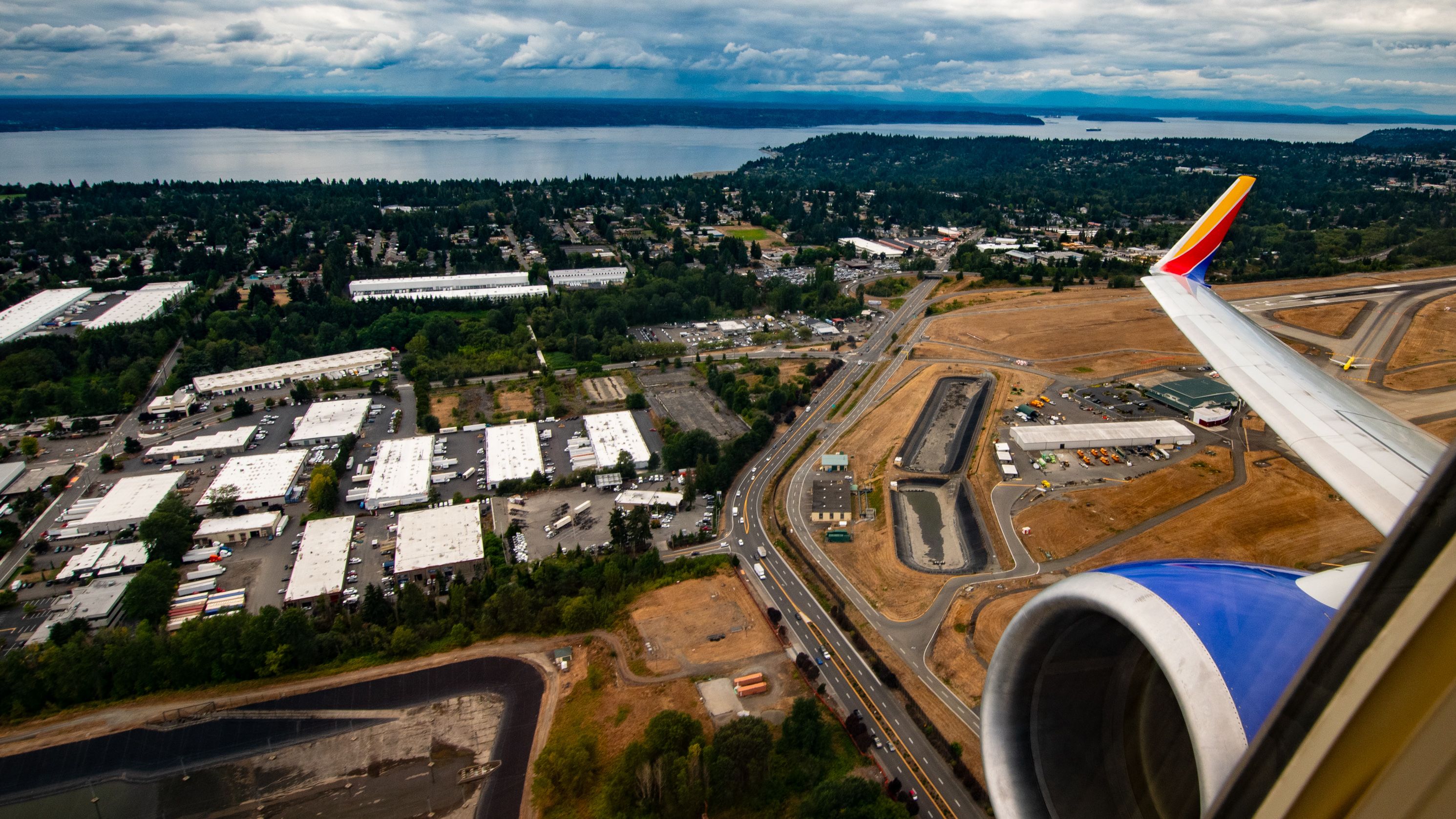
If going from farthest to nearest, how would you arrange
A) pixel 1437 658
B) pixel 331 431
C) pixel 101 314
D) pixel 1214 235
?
pixel 101 314, pixel 331 431, pixel 1214 235, pixel 1437 658

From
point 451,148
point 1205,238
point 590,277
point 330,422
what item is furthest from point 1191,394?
point 451,148

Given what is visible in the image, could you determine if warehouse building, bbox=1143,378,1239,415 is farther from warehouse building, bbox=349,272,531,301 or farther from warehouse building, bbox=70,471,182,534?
warehouse building, bbox=349,272,531,301

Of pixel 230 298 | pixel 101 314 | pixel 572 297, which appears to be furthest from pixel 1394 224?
pixel 101 314

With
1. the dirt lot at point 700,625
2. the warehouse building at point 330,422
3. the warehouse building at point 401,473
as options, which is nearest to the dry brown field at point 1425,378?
the dirt lot at point 700,625

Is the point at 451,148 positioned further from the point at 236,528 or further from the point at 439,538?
the point at 439,538

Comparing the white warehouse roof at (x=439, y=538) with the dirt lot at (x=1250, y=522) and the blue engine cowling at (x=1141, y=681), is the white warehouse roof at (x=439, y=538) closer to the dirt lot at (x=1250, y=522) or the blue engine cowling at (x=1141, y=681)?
the dirt lot at (x=1250, y=522)

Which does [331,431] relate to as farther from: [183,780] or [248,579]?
[183,780]
